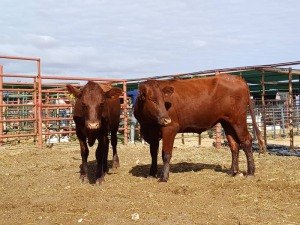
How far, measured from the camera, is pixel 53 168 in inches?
299

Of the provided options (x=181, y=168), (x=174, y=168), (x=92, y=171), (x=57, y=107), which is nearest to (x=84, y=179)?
(x=92, y=171)

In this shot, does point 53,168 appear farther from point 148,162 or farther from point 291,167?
point 291,167

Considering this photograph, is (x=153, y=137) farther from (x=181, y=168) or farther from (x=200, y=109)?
(x=181, y=168)

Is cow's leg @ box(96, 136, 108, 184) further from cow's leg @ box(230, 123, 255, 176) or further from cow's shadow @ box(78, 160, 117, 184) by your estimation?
cow's leg @ box(230, 123, 255, 176)

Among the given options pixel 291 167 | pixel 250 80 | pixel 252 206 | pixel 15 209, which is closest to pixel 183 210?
pixel 252 206

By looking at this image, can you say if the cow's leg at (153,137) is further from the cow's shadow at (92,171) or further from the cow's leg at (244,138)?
the cow's leg at (244,138)

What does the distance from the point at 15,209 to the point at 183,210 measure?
2.03 m

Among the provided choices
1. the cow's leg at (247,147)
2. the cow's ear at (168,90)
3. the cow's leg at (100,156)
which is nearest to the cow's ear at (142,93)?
the cow's ear at (168,90)

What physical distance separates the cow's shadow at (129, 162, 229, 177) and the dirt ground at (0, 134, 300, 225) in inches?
0.7

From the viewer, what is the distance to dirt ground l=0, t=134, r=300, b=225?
4.25m

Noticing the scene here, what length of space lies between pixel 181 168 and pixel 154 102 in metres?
1.90

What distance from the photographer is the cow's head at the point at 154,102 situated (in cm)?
598

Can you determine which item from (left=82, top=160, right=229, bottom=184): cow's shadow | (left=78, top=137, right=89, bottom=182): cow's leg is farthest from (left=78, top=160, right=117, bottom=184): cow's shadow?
(left=78, top=137, right=89, bottom=182): cow's leg

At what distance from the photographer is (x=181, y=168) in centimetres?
743
